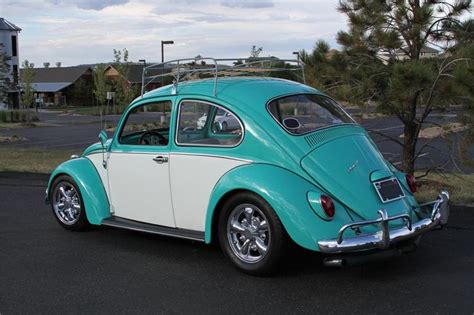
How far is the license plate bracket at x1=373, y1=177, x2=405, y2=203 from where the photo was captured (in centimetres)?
524

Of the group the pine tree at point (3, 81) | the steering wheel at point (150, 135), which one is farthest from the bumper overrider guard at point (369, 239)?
the pine tree at point (3, 81)

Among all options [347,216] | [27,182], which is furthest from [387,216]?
[27,182]

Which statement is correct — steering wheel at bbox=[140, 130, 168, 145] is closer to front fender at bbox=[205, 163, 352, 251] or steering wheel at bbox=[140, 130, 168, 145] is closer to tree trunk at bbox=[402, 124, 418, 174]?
front fender at bbox=[205, 163, 352, 251]

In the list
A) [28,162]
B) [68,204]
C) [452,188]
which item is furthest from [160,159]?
[28,162]

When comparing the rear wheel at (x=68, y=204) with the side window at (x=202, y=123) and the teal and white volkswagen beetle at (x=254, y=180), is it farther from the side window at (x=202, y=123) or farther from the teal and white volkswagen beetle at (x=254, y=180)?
the side window at (x=202, y=123)

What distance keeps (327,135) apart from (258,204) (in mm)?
1029

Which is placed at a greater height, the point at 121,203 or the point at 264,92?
the point at 264,92

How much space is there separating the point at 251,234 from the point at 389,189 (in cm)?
131

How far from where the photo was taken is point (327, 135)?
5621 millimetres

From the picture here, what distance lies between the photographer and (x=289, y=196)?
16.4 feet

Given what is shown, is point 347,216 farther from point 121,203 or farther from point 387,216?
point 121,203

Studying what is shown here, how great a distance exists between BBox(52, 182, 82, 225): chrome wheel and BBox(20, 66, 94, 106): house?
74859 millimetres

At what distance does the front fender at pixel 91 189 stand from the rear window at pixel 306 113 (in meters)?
2.24

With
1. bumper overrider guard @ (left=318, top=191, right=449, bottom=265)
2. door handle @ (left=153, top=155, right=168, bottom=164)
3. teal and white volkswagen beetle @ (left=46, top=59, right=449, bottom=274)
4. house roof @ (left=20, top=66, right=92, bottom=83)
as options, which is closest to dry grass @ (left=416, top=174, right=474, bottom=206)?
teal and white volkswagen beetle @ (left=46, top=59, right=449, bottom=274)
